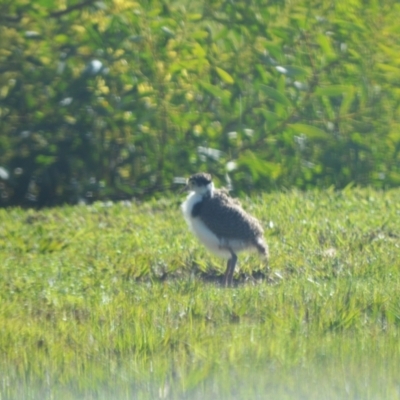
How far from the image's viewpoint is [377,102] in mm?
10414

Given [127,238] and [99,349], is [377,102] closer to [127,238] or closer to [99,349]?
[127,238]

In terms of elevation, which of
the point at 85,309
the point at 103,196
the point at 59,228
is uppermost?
the point at 85,309

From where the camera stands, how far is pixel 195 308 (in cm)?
609

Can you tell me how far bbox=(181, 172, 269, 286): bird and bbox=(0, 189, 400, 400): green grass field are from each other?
8.9 inches

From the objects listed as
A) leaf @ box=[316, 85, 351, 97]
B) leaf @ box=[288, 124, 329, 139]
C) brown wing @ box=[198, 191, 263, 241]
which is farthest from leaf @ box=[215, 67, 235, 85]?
brown wing @ box=[198, 191, 263, 241]

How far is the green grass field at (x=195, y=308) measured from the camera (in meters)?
5.04

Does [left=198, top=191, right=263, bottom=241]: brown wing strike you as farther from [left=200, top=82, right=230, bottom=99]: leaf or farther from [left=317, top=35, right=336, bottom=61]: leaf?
[left=317, top=35, right=336, bottom=61]: leaf

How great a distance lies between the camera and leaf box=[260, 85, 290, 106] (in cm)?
976

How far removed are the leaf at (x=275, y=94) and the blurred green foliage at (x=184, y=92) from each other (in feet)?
0.05

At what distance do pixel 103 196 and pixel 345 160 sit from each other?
7.83 feet

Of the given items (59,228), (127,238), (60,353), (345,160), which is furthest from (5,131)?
(60,353)

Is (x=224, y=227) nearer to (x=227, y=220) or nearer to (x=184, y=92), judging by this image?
(x=227, y=220)

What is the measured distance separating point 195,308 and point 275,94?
4082 mm

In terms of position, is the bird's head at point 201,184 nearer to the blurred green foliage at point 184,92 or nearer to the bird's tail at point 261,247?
the bird's tail at point 261,247
